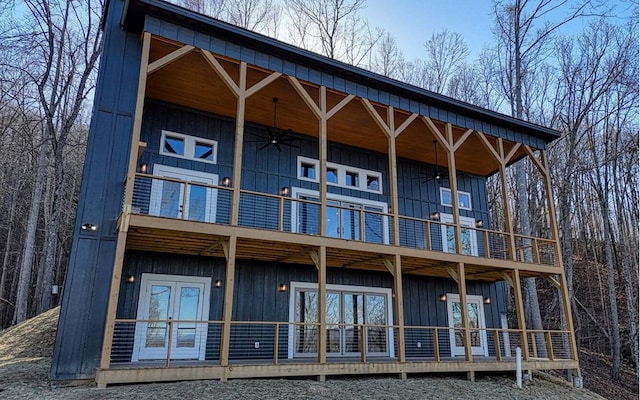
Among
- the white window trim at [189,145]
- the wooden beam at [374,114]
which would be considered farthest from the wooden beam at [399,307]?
the white window trim at [189,145]

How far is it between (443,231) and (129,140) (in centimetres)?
958

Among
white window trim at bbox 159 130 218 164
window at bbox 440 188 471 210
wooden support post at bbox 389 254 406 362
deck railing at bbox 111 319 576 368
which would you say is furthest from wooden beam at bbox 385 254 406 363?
white window trim at bbox 159 130 218 164

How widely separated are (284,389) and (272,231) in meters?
3.00

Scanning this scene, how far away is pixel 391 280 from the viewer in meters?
12.3

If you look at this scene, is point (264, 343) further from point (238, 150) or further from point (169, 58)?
point (169, 58)

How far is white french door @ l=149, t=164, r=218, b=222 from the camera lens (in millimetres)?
9523

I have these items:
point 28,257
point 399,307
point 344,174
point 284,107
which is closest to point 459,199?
point 344,174

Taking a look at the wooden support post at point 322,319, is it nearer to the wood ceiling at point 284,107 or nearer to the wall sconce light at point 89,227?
the wood ceiling at point 284,107

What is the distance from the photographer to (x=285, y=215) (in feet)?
36.1

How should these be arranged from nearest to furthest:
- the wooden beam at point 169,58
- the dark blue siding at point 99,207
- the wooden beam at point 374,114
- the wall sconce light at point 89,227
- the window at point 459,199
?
the dark blue siding at point 99,207 < the wooden beam at point 169,58 < the wall sconce light at point 89,227 < the wooden beam at point 374,114 < the window at point 459,199

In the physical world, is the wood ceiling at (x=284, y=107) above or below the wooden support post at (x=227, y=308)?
A: above

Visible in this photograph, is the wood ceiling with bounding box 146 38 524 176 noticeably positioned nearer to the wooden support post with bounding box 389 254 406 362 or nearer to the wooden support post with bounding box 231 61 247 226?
the wooden support post with bounding box 231 61 247 226

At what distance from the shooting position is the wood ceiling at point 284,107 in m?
9.10

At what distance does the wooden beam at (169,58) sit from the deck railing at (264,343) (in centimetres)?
460
